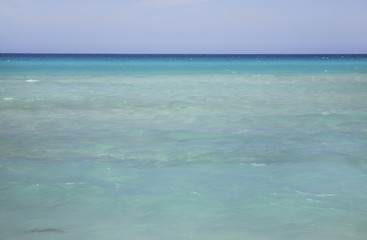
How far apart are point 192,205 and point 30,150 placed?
4817 mm

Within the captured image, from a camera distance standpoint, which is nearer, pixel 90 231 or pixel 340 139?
pixel 90 231

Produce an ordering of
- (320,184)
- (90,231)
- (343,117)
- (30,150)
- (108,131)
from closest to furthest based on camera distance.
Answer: (90,231) → (320,184) → (30,150) → (108,131) → (343,117)

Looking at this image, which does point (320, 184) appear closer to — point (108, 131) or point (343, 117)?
point (108, 131)

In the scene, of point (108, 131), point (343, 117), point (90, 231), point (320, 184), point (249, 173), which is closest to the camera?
point (90, 231)

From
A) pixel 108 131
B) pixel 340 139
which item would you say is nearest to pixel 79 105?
pixel 108 131

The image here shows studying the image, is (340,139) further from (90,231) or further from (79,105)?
(79,105)

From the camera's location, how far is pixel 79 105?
734 inches

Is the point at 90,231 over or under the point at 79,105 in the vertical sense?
over

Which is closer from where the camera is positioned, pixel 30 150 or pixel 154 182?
pixel 154 182

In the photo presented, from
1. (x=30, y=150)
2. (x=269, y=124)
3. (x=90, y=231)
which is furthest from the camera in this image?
(x=269, y=124)

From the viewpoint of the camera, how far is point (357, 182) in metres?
7.39

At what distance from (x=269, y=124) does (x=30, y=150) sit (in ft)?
21.8

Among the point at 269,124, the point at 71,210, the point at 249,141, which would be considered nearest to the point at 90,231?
the point at 71,210

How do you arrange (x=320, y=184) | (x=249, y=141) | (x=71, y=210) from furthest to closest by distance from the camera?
1. (x=249, y=141)
2. (x=320, y=184)
3. (x=71, y=210)
